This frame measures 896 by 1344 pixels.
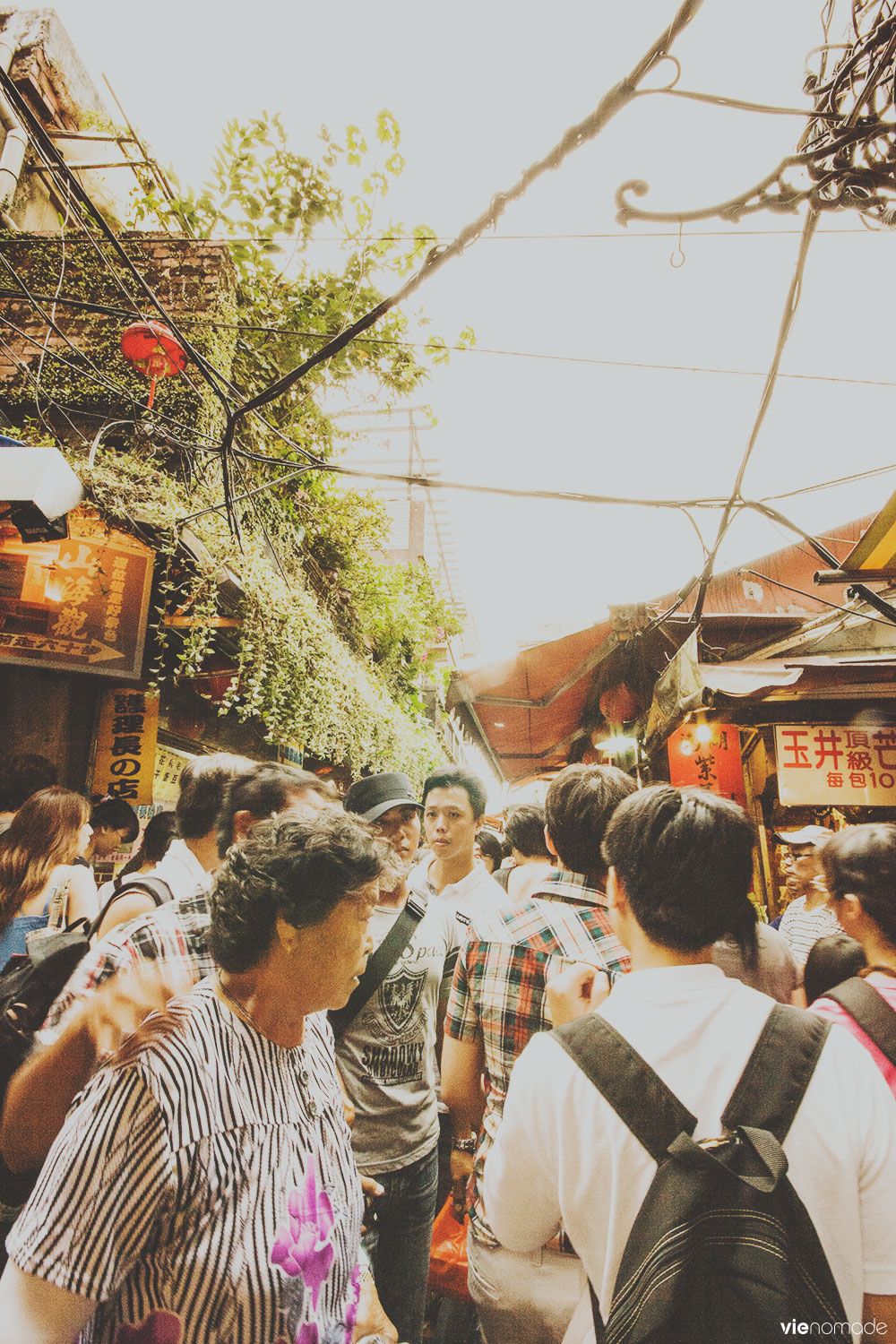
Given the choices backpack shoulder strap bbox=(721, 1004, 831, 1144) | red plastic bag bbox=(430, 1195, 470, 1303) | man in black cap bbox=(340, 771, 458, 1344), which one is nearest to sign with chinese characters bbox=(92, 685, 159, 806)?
man in black cap bbox=(340, 771, 458, 1344)

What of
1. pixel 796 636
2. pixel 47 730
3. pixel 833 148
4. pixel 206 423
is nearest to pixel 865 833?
pixel 833 148

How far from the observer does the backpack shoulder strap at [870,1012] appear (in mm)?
1768

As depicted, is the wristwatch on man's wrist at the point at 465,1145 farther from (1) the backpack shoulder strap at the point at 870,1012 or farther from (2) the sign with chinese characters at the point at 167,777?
(2) the sign with chinese characters at the point at 167,777

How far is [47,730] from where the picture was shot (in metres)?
5.53

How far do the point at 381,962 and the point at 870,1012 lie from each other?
1776 mm

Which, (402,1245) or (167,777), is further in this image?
(167,777)

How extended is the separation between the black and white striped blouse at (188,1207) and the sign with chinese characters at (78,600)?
4115mm

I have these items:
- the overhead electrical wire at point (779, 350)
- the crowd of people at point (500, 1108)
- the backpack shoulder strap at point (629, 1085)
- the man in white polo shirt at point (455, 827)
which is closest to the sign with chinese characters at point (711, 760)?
the overhead electrical wire at point (779, 350)

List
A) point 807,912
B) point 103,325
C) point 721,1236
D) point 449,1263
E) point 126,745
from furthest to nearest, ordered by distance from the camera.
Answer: point 103,325, point 126,745, point 807,912, point 449,1263, point 721,1236

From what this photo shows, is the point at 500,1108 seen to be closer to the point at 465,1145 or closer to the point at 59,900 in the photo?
the point at 465,1145

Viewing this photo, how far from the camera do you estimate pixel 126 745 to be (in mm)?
5770

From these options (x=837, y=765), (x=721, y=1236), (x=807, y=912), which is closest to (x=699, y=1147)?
(x=721, y=1236)

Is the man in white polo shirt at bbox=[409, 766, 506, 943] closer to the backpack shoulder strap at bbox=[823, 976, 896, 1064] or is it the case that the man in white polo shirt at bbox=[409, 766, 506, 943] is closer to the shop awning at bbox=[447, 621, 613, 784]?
the backpack shoulder strap at bbox=[823, 976, 896, 1064]

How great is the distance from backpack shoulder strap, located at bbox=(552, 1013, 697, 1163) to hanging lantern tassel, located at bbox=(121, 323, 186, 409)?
19.5 feet
